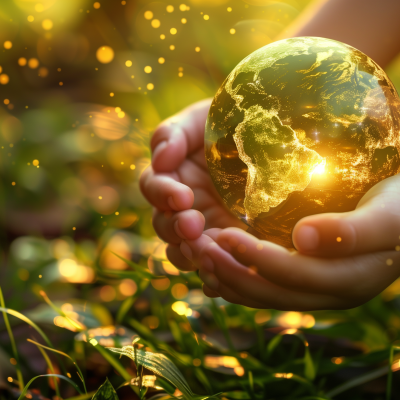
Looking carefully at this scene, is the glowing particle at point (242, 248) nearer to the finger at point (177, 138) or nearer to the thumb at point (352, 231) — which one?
the thumb at point (352, 231)

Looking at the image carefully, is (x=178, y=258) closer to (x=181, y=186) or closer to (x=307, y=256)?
(x=181, y=186)

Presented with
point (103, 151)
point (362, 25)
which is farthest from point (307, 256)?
point (103, 151)

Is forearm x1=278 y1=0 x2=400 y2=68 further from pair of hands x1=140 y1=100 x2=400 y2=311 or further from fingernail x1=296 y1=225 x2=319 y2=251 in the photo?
fingernail x1=296 y1=225 x2=319 y2=251

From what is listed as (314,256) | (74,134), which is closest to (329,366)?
(314,256)

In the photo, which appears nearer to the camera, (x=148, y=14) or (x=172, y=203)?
(x=172, y=203)

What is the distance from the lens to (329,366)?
81 cm

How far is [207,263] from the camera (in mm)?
550

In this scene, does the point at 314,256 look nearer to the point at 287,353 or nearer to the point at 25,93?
the point at 287,353

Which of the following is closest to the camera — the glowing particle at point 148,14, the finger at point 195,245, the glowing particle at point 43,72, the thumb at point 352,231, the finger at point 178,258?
the thumb at point 352,231

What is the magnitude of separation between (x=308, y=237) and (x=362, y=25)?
88 centimetres

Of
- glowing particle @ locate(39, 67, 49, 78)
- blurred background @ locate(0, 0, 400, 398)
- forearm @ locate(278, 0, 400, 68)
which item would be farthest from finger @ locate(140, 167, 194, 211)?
glowing particle @ locate(39, 67, 49, 78)

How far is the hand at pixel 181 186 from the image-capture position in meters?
0.63

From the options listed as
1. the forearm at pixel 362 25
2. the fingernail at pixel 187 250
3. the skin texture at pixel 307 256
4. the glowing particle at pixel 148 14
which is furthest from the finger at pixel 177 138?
the glowing particle at pixel 148 14

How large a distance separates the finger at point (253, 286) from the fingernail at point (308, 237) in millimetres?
96
